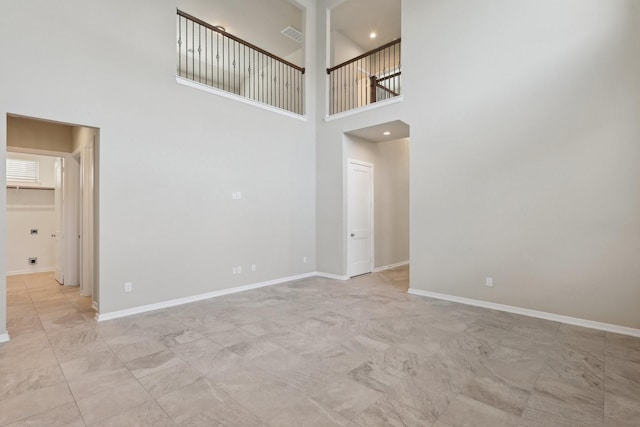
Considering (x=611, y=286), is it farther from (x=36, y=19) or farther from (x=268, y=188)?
(x=36, y=19)

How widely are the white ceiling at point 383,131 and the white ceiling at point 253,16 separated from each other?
9.40 ft

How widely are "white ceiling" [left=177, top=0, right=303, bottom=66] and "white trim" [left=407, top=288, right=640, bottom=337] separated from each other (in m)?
6.04

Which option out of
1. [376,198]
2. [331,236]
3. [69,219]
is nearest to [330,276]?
[331,236]

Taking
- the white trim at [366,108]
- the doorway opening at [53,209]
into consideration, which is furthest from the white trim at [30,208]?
the white trim at [366,108]

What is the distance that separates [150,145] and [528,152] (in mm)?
4875

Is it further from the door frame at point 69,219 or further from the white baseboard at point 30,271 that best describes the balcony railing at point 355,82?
the white baseboard at point 30,271

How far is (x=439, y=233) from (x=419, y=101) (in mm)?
2075

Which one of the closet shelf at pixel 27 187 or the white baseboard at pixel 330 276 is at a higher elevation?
the closet shelf at pixel 27 187

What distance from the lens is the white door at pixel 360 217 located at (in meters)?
5.99

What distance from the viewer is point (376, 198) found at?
6.59 metres

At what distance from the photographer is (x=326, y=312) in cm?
393

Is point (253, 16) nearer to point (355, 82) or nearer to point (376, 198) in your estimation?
point (355, 82)

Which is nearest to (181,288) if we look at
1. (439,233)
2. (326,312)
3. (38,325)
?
(38,325)

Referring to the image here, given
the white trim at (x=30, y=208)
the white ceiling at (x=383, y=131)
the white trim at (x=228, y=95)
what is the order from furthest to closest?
1. the white trim at (x=30, y=208)
2. the white ceiling at (x=383, y=131)
3. the white trim at (x=228, y=95)
